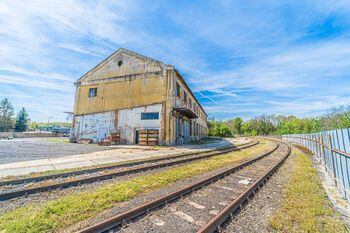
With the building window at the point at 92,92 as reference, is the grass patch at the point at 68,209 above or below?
below

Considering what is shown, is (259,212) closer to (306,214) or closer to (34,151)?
(306,214)

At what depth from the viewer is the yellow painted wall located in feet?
59.2

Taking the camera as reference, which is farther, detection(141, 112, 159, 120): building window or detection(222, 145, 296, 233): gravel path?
detection(141, 112, 159, 120): building window

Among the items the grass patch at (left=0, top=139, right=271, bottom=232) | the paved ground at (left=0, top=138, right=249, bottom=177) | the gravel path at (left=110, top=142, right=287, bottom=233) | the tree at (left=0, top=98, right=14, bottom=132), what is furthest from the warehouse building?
the tree at (left=0, top=98, right=14, bottom=132)

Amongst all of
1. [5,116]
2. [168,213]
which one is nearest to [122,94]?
[168,213]

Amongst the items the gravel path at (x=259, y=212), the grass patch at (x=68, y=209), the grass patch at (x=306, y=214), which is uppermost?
the grass patch at (x=68, y=209)

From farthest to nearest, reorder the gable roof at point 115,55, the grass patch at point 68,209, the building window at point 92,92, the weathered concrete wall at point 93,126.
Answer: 1. the building window at point 92,92
2. the weathered concrete wall at point 93,126
3. the gable roof at point 115,55
4. the grass patch at point 68,209

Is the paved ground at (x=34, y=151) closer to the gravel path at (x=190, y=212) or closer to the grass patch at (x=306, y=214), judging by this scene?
the gravel path at (x=190, y=212)

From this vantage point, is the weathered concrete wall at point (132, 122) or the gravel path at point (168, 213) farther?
the weathered concrete wall at point (132, 122)

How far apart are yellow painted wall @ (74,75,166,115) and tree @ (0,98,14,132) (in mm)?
60375

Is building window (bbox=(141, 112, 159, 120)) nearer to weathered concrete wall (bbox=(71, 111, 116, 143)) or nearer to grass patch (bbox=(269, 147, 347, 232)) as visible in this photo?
weathered concrete wall (bbox=(71, 111, 116, 143))

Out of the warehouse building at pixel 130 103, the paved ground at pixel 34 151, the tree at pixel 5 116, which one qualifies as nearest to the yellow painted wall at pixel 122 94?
the warehouse building at pixel 130 103

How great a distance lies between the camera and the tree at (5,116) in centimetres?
5700

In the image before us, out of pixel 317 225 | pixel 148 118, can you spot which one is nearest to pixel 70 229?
pixel 317 225
